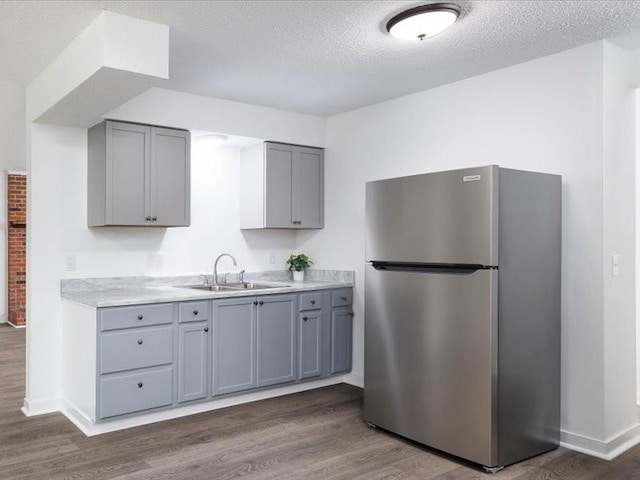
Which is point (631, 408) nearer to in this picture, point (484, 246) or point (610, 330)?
point (610, 330)

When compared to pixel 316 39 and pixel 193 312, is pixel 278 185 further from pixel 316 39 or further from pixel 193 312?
pixel 316 39

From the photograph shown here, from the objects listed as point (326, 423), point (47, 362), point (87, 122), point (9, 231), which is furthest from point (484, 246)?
point (9, 231)

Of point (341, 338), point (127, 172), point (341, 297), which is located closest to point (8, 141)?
point (127, 172)

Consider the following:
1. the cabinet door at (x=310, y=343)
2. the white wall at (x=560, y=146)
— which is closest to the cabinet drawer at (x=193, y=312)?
the cabinet door at (x=310, y=343)

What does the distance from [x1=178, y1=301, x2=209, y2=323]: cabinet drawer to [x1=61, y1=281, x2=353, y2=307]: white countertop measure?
43 mm

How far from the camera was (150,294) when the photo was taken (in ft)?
11.5

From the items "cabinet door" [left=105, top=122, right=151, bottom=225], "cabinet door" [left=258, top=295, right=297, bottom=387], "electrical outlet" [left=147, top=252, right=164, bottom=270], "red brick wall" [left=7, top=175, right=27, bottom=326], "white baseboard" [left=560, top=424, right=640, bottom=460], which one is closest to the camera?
"white baseboard" [left=560, top=424, right=640, bottom=460]

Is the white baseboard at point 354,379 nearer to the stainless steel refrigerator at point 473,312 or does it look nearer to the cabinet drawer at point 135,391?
the stainless steel refrigerator at point 473,312

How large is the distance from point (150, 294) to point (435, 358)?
6.17 feet

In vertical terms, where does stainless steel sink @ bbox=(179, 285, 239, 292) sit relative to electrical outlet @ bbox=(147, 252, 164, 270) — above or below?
below

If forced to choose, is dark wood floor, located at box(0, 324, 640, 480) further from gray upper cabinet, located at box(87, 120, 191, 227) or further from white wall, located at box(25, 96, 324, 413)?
gray upper cabinet, located at box(87, 120, 191, 227)

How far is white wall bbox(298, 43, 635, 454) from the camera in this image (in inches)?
117

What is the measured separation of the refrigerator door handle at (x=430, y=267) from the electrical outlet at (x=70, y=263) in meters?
2.10

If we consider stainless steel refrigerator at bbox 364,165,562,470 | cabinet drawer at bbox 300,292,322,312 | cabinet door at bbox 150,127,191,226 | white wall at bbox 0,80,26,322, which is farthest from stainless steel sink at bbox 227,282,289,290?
white wall at bbox 0,80,26,322
